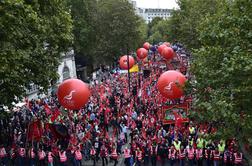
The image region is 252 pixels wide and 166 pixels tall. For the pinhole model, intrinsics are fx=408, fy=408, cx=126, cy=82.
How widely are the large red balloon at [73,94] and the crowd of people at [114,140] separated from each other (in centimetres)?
Result: 244

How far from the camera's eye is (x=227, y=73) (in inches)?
557

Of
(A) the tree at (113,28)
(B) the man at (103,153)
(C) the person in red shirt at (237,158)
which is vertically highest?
(A) the tree at (113,28)

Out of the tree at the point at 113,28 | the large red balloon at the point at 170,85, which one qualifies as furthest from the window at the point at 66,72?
the large red balloon at the point at 170,85

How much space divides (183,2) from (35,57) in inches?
1128

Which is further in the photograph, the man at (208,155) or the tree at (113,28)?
the tree at (113,28)

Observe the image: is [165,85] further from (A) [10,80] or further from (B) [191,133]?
(A) [10,80]

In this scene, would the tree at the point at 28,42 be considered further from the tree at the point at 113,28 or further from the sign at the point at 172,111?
the tree at the point at 113,28

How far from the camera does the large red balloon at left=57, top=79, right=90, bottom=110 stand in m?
20.4

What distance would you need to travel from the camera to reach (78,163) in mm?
21078

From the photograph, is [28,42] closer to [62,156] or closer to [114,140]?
[62,156]

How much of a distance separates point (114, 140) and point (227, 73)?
1047 cm

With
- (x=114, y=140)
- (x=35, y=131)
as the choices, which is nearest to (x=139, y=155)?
(x=114, y=140)

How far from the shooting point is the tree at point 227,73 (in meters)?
13.7

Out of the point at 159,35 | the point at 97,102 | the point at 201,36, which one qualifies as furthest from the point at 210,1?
the point at 159,35
